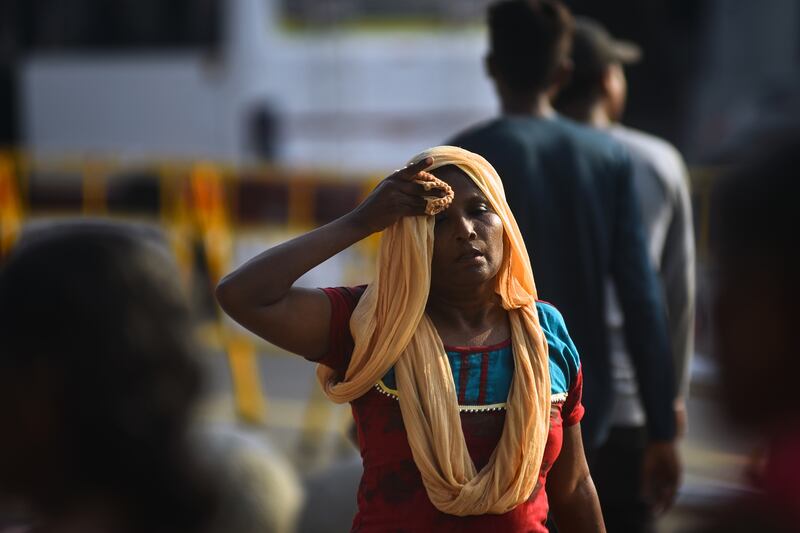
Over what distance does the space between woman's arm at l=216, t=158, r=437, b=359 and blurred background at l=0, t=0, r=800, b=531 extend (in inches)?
327

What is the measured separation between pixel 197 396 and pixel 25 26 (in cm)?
1451

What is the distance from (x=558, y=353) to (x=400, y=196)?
445 mm

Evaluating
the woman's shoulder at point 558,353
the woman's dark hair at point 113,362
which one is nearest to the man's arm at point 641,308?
the woman's shoulder at point 558,353

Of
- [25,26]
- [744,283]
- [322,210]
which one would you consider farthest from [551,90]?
[25,26]

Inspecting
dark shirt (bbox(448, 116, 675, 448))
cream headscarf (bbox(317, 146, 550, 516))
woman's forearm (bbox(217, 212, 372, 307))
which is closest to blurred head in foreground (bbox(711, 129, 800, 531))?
cream headscarf (bbox(317, 146, 550, 516))

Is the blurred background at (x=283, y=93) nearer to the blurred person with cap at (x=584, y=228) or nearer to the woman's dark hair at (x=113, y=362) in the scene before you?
the blurred person with cap at (x=584, y=228)

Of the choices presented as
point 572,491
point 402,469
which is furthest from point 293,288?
point 572,491

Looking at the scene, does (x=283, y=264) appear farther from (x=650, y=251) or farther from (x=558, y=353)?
(x=650, y=251)

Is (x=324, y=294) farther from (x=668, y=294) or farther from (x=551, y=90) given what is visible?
(x=668, y=294)

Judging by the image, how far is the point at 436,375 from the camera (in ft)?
7.63

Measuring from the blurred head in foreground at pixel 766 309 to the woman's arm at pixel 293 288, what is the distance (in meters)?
0.92

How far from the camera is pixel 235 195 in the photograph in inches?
469

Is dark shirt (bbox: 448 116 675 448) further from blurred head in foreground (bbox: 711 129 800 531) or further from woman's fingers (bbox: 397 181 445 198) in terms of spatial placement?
blurred head in foreground (bbox: 711 129 800 531)

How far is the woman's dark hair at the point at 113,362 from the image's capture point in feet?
4.82
